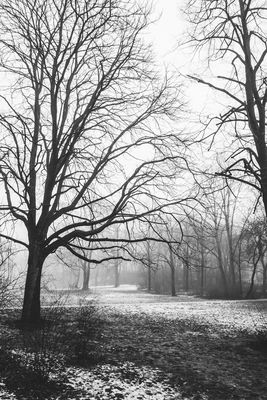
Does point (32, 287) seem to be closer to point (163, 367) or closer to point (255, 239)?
point (163, 367)

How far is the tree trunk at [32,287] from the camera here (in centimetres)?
1065

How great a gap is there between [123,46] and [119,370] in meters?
8.63

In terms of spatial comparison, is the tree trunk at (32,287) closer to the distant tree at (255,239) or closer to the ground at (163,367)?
the ground at (163,367)

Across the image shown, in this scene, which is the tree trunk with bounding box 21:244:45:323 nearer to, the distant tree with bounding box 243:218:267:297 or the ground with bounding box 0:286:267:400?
the ground with bounding box 0:286:267:400

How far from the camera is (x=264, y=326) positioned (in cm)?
1242

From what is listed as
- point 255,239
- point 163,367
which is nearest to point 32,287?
point 163,367

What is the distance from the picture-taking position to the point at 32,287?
10.7 meters

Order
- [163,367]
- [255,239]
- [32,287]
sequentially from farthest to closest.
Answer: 1. [255,239]
2. [32,287]
3. [163,367]

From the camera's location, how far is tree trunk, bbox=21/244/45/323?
34.9 feet

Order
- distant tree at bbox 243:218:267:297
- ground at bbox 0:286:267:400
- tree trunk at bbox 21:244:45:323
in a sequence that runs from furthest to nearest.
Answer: distant tree at bbox 243:218:267:297 → tree trunk at bbox 21:244:45:323 → ground at bbox 0:286:267:400

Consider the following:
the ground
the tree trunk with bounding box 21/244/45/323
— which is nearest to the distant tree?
the ground

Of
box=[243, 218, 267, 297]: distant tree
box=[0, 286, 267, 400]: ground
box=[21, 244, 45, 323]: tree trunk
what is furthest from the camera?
box=[243, 218, 267, 297]: distant tree

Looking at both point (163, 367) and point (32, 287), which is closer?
point (163, 367)

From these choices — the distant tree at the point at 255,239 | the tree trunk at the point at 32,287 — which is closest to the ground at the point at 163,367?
the tree trunk at the point at 32,287
